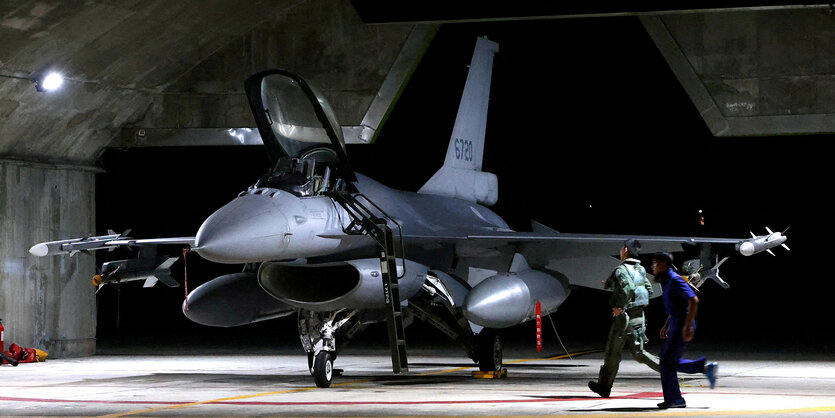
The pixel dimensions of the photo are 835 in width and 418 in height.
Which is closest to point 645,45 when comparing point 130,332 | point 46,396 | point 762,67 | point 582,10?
point 762,67

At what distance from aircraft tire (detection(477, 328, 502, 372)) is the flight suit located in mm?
3754

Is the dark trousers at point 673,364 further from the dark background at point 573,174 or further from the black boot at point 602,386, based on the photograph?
the dark background at point 573,174

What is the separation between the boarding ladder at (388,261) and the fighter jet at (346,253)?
2 cm

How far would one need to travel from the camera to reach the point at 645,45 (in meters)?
25.9

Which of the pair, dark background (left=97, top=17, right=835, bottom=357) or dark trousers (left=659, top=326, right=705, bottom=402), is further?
dark background (left=97, top=17, right=835, bottom=357)

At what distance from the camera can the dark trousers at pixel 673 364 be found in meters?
9.88

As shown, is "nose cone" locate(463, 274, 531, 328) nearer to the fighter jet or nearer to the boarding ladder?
the fighter jet

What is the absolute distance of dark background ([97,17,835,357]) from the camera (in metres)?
26.0

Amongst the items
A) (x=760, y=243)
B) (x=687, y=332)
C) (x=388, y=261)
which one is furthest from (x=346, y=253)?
(x=687, y=332)

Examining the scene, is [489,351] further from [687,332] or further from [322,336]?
[687,332]

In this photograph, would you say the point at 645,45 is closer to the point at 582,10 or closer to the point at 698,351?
the point at 698,351

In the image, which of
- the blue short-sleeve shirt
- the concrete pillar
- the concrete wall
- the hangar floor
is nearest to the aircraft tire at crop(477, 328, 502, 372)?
the hangar floor

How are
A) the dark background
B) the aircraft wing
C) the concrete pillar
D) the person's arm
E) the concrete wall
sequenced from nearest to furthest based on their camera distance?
the person's arm, the aircraft wing, the concrete wall, the concrete pillar, the dark background

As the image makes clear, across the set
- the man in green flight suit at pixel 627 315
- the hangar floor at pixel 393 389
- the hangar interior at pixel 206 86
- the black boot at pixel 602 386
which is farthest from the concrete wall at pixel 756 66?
the black boot at pixel 602 386
